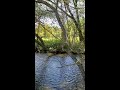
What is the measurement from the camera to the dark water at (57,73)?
12.0 feet

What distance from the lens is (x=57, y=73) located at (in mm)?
3811

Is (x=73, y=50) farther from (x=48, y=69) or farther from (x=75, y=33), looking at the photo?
(x=48, y=69)

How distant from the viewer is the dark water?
12.0ft

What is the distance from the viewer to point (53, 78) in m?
3.84

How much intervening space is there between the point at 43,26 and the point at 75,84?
3.79ft
